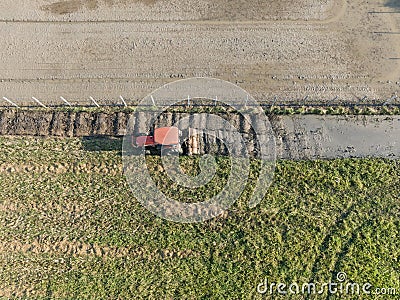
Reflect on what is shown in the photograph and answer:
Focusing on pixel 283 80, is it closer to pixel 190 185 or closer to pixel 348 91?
pixel 348 91

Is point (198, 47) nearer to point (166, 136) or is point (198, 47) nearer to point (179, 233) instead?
point (166, 136)

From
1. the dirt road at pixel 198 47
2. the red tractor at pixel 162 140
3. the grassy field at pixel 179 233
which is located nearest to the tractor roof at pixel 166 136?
the red tractor at pixel 162 140

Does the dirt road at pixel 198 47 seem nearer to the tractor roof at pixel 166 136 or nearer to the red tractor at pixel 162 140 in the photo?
the red tractor at pixel 162 140

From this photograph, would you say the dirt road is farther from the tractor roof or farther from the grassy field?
the grassy field

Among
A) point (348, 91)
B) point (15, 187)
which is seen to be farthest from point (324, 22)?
point (15, 187)

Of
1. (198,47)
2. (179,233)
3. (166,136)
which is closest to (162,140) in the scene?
(166,136)

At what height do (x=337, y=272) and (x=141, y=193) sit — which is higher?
(x=141, y=193)
